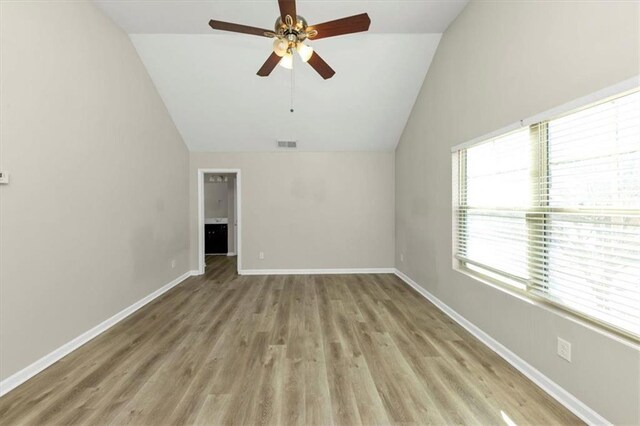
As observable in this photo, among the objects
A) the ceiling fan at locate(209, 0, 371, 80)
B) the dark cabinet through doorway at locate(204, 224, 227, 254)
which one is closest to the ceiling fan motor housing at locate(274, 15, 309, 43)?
the ceiling fan at locate(209, 0, 371, 80)

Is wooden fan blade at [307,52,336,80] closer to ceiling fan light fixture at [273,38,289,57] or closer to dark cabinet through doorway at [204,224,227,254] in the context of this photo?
ceiling fan light fixture at [273,38,289,57]

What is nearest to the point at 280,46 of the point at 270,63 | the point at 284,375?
the point at 270,63

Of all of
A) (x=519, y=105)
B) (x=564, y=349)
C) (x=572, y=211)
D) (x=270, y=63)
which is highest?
(x=270, y=63)

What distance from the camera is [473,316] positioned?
2.76 metres

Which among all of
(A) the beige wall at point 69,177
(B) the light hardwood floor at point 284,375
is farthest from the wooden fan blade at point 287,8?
(B) the light hardwood floor at point 284,375

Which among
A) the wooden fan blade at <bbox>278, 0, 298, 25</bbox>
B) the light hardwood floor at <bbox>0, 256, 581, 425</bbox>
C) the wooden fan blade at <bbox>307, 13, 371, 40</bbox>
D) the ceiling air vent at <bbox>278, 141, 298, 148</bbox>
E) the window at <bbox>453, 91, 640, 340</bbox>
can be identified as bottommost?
the light hardwood floor at <bbox>0, 256, 581, 425</bbox>

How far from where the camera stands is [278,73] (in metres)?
3.93

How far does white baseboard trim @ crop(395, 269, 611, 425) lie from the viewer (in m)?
1.64

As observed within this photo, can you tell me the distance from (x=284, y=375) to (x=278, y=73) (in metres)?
3.80

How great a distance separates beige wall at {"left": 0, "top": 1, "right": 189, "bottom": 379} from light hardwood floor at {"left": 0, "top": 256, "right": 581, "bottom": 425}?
41 centimetres

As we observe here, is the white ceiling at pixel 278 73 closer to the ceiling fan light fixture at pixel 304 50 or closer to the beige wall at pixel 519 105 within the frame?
the beige wall at pixel 519 105

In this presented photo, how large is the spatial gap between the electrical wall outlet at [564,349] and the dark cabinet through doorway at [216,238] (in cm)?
726

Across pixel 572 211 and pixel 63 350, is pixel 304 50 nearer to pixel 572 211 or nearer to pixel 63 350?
pixel 572 211

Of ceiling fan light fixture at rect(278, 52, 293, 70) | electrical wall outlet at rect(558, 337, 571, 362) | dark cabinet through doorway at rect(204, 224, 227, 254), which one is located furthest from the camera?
dark cabinet through doorway at rect(204, 224, 227, 254)
